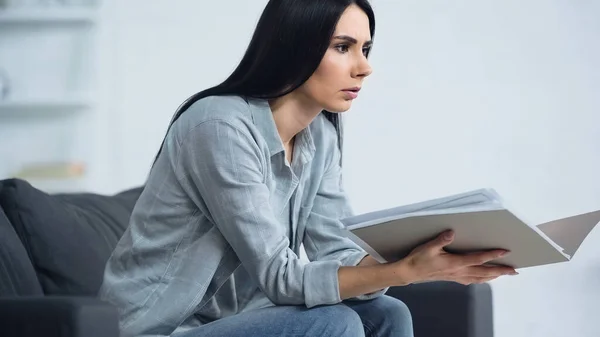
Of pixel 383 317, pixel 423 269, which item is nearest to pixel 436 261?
pixel 423 269

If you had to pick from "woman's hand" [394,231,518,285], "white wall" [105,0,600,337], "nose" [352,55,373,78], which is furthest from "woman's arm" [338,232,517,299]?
"white wall" [105,0,600,337]

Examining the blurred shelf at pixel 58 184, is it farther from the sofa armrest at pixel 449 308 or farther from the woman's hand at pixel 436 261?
the woman's hand at pixel 436 261

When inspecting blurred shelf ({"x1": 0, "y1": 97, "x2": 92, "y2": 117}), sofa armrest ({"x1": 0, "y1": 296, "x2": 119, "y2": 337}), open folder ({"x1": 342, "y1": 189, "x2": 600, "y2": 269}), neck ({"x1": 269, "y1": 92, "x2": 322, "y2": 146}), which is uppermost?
blurred shelf ({"x1": 0, "y1": 97, "x2": 92, "y2": 117})

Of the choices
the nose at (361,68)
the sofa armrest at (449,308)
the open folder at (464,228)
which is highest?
the nose at (361,68)

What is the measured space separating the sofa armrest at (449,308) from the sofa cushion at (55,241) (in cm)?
62

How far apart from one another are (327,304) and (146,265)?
313mm

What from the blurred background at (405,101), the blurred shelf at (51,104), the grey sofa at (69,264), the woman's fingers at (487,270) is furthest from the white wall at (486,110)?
the woman's fingers at (487,270)

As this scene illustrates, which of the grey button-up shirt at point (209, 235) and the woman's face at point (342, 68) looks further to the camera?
the woman's face at point (342, 68)

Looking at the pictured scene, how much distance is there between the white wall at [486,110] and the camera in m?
3.05

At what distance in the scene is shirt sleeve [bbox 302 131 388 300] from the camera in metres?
1.71

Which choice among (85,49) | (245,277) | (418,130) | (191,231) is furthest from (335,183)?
(85,49)

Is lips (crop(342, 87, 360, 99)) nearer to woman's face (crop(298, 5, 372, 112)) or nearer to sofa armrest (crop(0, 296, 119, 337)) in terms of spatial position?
woman's face (crop(298, 5, 372, 112))

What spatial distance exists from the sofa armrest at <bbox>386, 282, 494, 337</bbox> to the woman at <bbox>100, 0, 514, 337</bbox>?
26 centimetres

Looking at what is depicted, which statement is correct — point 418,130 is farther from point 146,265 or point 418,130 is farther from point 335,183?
point 146,265
